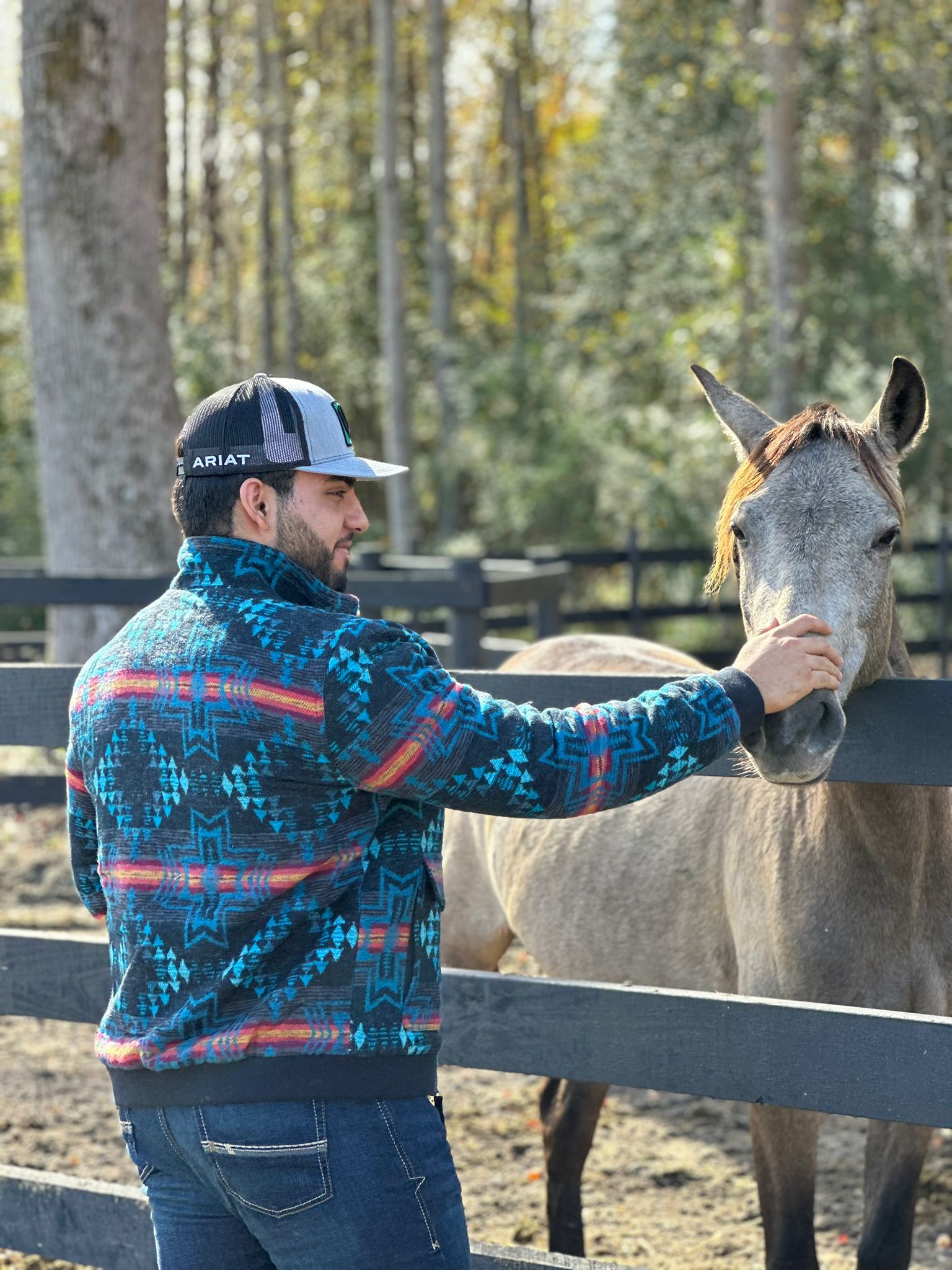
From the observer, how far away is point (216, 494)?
194 centimetres

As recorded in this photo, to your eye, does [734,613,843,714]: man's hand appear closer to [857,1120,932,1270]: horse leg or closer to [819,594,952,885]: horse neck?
[819,594,952,885]: horse neck

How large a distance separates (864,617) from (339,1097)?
1329 mm

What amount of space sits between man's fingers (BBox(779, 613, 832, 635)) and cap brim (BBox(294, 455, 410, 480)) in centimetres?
66

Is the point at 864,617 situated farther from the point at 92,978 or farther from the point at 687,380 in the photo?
the point at 687,380

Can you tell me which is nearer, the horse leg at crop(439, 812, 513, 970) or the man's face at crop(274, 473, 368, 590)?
the man's face at crop(274, 473, 368, 590)

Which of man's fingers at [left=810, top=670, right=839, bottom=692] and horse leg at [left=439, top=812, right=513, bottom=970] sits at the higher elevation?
man's fingers at [left=810, top=670, right=839, bottom=692]

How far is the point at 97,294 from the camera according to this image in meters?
8.24

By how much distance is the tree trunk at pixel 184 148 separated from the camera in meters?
27.8

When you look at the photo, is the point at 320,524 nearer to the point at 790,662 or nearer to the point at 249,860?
the point at 249,860

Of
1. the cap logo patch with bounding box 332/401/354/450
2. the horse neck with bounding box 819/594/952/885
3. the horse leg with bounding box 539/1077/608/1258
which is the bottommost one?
the horse leg with bounding box 539/1077/608/1258

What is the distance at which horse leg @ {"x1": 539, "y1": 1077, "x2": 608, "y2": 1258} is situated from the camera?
12.8 ft

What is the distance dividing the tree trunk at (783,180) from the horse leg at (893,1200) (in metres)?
12.4

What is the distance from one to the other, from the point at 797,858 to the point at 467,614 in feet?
13.6

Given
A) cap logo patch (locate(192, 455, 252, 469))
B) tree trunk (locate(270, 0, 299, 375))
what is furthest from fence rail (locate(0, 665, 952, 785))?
tree trunk (locate(270, 0, 299, 375))
